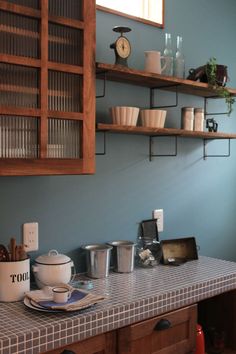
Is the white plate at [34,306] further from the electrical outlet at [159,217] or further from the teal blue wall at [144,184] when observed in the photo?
the electrical outlet at [159,217]

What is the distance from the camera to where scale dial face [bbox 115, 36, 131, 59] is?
217cm

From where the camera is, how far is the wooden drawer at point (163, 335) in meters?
1.77

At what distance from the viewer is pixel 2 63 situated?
1677 mm

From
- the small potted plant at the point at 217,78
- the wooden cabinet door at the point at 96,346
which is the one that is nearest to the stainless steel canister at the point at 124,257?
the wooden cabinet door at the point at 96,346

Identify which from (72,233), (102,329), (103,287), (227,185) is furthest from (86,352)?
(227,185)

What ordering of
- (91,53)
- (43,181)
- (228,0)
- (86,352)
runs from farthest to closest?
(228,0), (43,181), (91,53), (86,352)

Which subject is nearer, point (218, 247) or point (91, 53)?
point (91, 53)

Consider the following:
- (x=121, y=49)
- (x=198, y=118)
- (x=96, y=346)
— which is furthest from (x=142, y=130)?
(x=96, y=346)

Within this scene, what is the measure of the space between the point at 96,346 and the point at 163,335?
14.2 inches

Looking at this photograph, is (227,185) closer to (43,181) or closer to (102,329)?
(43,181)

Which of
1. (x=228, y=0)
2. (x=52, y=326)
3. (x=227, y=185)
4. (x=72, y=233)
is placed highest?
(x=228, y=0)

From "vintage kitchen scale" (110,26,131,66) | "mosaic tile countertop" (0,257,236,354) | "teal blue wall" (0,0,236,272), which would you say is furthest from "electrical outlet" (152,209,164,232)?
"vintage kitchen scale" (110,26,131,66)

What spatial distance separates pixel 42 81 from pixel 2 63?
16cm

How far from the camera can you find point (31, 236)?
6.70 feet
